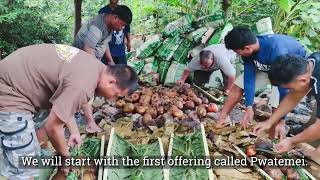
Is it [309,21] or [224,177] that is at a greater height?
[309,21]

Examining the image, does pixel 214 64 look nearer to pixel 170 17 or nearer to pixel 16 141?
pixel 16 141

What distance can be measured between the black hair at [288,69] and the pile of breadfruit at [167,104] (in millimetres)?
2137

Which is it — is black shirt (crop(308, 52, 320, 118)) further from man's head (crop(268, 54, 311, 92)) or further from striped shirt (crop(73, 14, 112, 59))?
striped shirt (crop(73, 14, 112, 59))

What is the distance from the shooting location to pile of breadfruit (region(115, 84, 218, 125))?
214 inches

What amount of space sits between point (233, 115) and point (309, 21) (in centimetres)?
296

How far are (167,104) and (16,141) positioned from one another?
3.07 meters

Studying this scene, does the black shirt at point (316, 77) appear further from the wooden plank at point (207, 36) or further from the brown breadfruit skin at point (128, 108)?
the wooden plank at point (207, 36)

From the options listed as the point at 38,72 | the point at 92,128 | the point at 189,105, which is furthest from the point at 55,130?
the point at 189,105

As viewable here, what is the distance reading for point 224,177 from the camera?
147 inches

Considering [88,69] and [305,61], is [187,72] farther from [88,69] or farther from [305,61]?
[88,69]

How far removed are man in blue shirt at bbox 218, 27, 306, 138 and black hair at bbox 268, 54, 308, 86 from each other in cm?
81

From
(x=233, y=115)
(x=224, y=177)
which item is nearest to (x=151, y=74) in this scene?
(x=233, y=115)

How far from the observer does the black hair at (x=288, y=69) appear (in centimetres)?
322

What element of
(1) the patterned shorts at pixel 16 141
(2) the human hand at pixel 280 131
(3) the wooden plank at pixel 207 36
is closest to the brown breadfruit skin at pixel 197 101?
(2) the human hand at pixel 280 131
